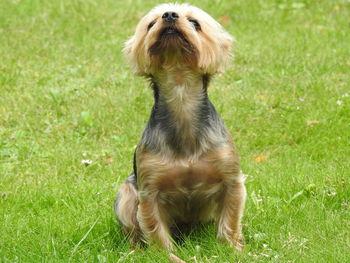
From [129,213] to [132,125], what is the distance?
2.80m

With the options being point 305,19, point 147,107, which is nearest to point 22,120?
point 147,107

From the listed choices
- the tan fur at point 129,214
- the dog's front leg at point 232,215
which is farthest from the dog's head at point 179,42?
the tan fur at point 129,214

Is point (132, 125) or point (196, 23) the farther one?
point (132, 125)

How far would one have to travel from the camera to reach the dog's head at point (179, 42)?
4605 millimetres

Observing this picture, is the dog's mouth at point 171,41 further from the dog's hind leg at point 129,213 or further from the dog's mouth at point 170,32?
the dog's hind leg at point 129,213

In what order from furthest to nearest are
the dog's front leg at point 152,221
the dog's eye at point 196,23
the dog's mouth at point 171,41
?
the dog's front leg at point 152,221, the dog's eye at point 196,23, the dog's mouth at point 171,41

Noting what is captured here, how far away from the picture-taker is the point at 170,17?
15.1 feet

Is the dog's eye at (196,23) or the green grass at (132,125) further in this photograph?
the green grass at (132,125)

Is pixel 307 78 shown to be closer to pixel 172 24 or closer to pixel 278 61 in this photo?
pixel 278 61

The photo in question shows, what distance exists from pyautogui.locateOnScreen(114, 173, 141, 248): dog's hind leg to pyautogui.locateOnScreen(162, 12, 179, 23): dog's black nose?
132cm

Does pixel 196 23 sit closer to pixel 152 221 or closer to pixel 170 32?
pixel 170 32

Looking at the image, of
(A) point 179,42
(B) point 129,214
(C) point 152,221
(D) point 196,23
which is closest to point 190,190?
(C) point 152,221

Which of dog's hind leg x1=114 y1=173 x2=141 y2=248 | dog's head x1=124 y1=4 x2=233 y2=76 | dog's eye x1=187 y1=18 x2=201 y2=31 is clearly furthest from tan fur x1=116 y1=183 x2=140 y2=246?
dog's eye x1=187 y1=18 x2=201 y2=31

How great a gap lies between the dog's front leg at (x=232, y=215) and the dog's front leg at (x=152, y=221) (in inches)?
15.2
